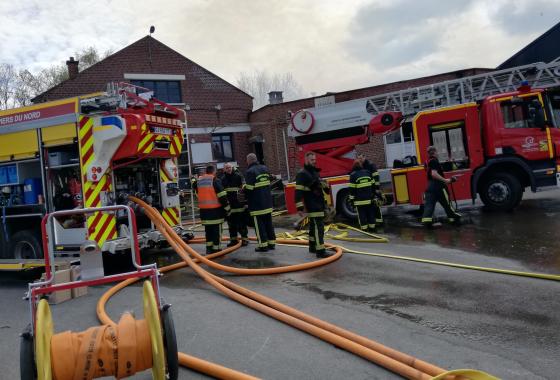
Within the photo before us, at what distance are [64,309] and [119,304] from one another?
66cm

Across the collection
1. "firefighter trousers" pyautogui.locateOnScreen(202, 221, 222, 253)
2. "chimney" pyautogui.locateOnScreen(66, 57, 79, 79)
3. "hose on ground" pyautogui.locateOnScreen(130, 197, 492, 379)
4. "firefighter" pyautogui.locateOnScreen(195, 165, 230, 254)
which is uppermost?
"chimney" pyautogui.locateOnScreen(66, 57, 79, 79)

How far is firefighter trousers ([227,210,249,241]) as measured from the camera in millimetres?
7934

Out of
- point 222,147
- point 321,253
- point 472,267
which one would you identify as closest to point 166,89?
point 222,147

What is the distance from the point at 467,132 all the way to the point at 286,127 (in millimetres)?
12723

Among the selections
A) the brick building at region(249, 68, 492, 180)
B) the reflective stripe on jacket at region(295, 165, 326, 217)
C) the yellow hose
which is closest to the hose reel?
the yellow hose

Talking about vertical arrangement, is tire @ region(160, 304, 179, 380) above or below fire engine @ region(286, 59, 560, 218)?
below

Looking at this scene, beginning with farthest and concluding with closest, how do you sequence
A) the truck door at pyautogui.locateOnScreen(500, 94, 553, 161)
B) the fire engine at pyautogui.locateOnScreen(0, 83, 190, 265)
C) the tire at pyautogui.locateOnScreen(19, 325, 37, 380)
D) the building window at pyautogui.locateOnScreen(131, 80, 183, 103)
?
the building window at pyautogui.locateOnScreen(131, 80, 183, 103) < the truck door at pyautogui.locateOnScreen(500, 94, 553, 161) < the fire engine at pyautogui.locateOnScreen(0, 83, 190, 265) < the tire at pyautogui.locateOnScreen(19, 325, 37, 380)

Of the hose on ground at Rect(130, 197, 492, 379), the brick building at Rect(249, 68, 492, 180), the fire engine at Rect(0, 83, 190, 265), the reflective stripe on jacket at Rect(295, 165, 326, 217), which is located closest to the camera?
the hose on ground at Rect(130, 197, 492, 379)

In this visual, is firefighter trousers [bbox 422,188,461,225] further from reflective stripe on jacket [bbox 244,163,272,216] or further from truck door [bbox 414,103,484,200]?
reflective stripe on jacket [bbox 244,163,272,216]

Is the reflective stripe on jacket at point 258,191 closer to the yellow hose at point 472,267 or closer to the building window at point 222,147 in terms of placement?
the yellow hose at point 472,267

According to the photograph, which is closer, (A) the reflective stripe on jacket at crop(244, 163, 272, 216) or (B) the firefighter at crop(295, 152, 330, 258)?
(B) the firefighter at crop(295, 152, 330, 258)

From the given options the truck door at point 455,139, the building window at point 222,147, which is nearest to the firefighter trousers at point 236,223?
the truck door at point 455,139

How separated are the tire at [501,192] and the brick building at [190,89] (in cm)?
1396

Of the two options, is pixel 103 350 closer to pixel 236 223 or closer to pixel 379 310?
pixel 379 310
